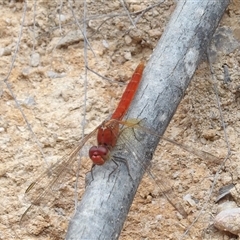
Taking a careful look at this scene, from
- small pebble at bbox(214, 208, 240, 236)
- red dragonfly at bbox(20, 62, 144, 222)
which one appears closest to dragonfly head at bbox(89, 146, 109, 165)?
red dragonfly at bbox(20, 62, 144, 222)

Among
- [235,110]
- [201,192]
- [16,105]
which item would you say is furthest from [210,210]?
[16,105]

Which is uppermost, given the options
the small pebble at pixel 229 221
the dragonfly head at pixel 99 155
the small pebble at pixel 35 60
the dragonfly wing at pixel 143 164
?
the small pebble at pixel 35 60

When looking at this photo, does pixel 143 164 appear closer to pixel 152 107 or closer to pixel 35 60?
pixel 152 107

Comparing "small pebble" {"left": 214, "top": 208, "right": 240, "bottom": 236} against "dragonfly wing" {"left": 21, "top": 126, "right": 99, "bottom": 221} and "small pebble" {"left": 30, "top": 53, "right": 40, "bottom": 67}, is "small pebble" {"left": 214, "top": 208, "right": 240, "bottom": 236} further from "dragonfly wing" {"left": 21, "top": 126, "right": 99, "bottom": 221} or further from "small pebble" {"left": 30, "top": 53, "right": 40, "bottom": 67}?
"small pebble" {"left": 30, "top": 53, "right": 40, "bottom": 67}

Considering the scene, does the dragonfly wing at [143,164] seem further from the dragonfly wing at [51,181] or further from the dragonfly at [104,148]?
the dragonfly wing at [51,181]

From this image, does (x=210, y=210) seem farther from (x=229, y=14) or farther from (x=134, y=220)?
(x=229, y=14)

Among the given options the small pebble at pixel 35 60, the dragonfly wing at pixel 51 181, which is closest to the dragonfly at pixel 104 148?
the dragonfly wing at pixel 51 181
